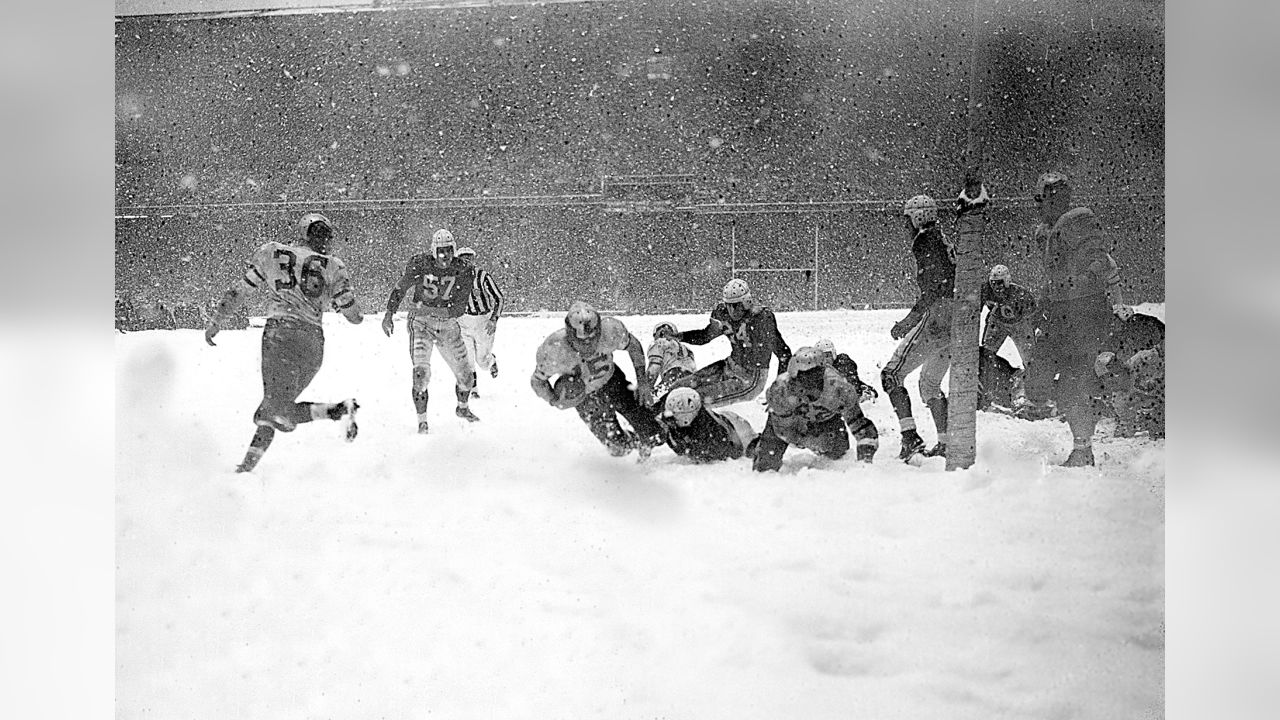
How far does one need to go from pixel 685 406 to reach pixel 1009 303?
2.92 ft

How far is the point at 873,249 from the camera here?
2820 millimetres

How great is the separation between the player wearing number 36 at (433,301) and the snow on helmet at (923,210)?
1.18 meters

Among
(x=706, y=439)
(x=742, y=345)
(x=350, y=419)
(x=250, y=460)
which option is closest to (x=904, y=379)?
(x=742, y=345)

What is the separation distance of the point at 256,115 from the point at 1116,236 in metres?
2.32

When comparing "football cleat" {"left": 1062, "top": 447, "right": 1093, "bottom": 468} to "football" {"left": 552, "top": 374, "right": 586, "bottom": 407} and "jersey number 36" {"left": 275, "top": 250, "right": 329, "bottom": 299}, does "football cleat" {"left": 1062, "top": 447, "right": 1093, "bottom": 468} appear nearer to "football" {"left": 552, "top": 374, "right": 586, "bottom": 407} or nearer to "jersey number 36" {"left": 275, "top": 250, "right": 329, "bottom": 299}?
"football" {"left": 552, "top": 374, "right": 586, "bottom": 407}

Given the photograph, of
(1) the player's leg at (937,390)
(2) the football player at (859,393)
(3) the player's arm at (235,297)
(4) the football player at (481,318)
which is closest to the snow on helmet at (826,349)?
(2) the football player at (859,393)

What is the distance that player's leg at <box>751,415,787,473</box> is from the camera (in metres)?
2.79

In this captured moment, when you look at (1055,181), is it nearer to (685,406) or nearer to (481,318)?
(685,406)

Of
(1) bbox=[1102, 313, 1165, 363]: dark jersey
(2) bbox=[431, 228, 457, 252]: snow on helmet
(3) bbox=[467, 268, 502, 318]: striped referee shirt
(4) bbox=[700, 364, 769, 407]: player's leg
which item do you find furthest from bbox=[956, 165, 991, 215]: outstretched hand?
(2) bbox=[431, 228, 457, 252]: snow on helmet

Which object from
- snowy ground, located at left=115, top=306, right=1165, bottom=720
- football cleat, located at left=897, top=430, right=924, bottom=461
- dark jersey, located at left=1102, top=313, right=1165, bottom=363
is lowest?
snowy ground, located at left=115, top=306, right=1165, bottom=720

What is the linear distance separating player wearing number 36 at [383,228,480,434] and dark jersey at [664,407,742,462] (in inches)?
24.7

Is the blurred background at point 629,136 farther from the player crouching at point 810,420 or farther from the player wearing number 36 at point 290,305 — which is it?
the player crouching at point 810,420
